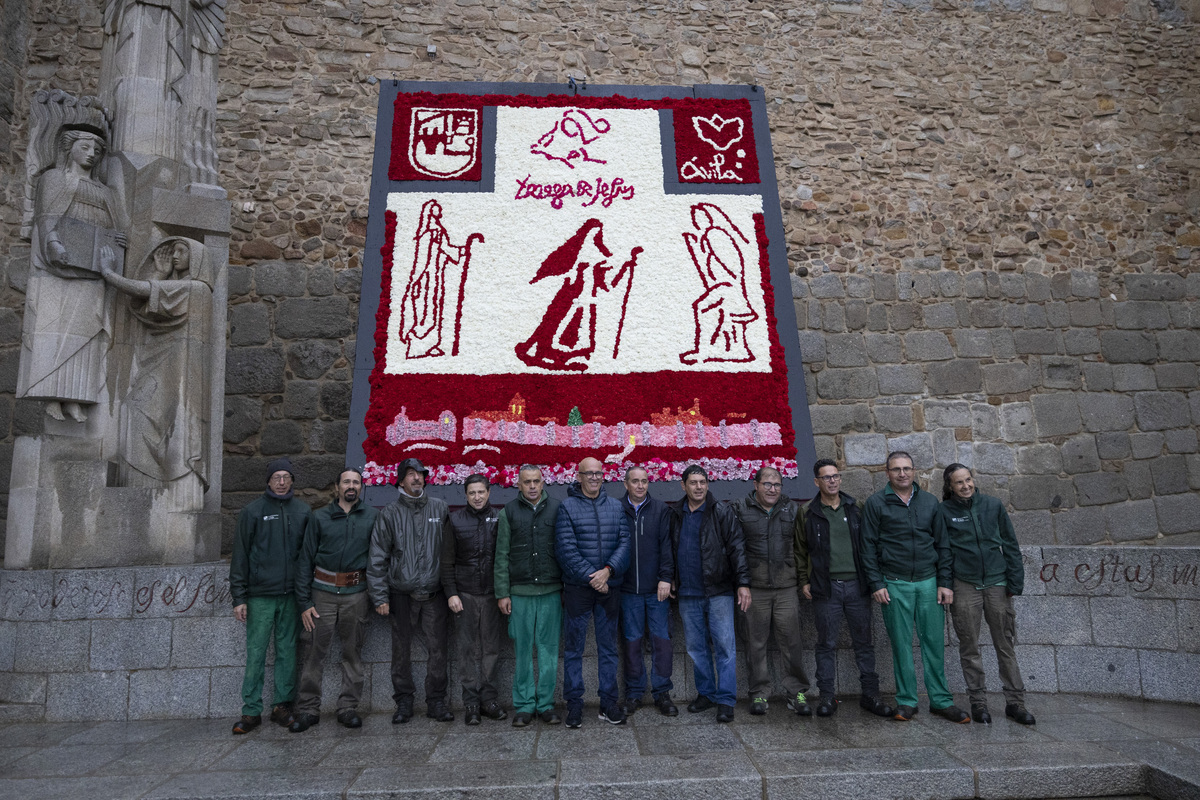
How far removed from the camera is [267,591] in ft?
13.8

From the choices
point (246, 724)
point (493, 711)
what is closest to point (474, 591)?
point (493, 711)

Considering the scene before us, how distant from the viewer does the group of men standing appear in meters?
4.24

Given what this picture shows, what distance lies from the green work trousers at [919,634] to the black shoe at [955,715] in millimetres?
78

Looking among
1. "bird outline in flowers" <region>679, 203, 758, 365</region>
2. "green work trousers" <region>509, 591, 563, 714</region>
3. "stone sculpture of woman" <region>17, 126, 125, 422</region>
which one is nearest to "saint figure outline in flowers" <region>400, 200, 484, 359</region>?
"bird outline in flowers" <region>679, 203, 758, 365</region>

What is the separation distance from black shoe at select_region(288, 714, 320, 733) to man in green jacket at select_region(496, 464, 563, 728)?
3.73ft

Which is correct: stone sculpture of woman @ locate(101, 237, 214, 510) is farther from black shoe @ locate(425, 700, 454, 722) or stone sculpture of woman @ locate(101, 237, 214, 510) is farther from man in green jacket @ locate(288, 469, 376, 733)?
black shoe @ locate(425, 700, 454, 722)

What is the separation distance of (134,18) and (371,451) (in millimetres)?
3547

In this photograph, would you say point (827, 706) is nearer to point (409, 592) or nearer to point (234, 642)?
point (409, 592)

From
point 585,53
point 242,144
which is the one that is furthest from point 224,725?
point 585,53

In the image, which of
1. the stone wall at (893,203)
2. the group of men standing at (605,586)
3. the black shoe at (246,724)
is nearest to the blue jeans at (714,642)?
the group of men standing at (605,586)

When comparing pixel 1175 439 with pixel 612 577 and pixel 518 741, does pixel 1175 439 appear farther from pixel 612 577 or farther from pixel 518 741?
pixel 518 741

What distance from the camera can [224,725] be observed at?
166 inches

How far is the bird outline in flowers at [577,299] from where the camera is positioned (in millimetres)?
6340

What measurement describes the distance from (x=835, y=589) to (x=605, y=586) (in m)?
1.38
